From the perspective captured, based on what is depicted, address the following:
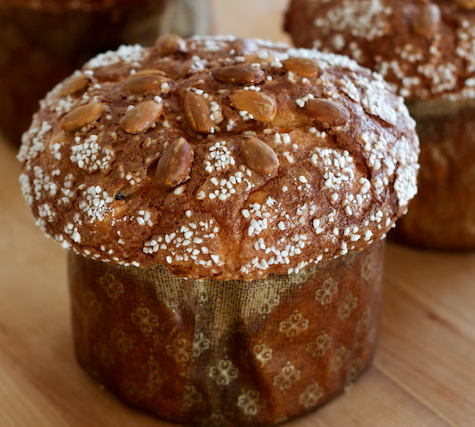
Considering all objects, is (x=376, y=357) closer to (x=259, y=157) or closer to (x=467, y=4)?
(x=259, y=157)

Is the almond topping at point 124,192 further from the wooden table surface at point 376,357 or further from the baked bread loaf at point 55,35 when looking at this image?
the baked bread loaf at point 55,35

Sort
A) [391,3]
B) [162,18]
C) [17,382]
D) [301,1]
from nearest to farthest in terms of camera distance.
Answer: [17,382] < [391,3] < [301,1] < [162,18]

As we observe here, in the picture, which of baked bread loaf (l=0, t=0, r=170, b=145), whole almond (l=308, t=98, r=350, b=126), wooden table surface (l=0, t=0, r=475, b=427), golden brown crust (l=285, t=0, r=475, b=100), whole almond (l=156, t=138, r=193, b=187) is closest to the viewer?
whole almond (l=156, t=138, r=193, b=187)

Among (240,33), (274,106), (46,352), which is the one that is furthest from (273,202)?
(240,33)

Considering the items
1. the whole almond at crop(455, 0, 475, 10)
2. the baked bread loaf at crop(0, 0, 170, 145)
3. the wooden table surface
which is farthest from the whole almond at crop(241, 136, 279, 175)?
the baked bread loaf at crop(0, 0, 170, 145)

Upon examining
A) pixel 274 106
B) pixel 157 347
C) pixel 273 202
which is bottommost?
pixel 157 347

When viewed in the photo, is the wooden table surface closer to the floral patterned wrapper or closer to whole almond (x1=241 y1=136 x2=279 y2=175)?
the floral patterned wrapper

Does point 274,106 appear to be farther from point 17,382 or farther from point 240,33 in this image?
point 240,33
